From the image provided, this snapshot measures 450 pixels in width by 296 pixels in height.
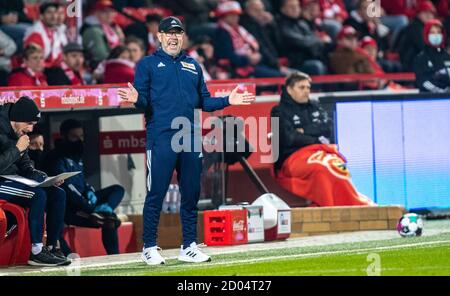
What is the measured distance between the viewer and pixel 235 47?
21.4 meters

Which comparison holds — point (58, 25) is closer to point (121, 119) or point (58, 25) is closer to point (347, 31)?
point (121, 119)

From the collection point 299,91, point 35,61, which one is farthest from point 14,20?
point 299,91

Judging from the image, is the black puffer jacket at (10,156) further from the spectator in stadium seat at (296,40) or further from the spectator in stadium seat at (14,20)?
the spectator in stadium seat at (296,40)

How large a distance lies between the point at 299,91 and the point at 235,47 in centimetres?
474

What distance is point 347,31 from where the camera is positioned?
22766 mm

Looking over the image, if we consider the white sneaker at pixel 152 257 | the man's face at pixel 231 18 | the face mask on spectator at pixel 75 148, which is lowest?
the white sneaker at pixel 152 257

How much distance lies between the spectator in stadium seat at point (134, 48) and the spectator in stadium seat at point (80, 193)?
3.36 m

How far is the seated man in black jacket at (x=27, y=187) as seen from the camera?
12.5 meters

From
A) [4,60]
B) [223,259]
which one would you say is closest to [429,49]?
[4,60]

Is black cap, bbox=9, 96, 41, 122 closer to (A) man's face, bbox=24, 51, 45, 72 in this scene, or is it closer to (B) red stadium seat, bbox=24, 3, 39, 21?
(A) man's face, bbox=24, 51, 45, 72

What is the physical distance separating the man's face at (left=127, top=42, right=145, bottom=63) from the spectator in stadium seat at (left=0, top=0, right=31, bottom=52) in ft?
4.41

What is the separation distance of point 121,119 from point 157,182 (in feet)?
14.1

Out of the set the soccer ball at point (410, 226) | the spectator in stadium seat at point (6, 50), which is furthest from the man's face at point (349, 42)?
the soccer ball at point (410, 226)

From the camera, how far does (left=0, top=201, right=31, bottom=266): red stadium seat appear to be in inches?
502
